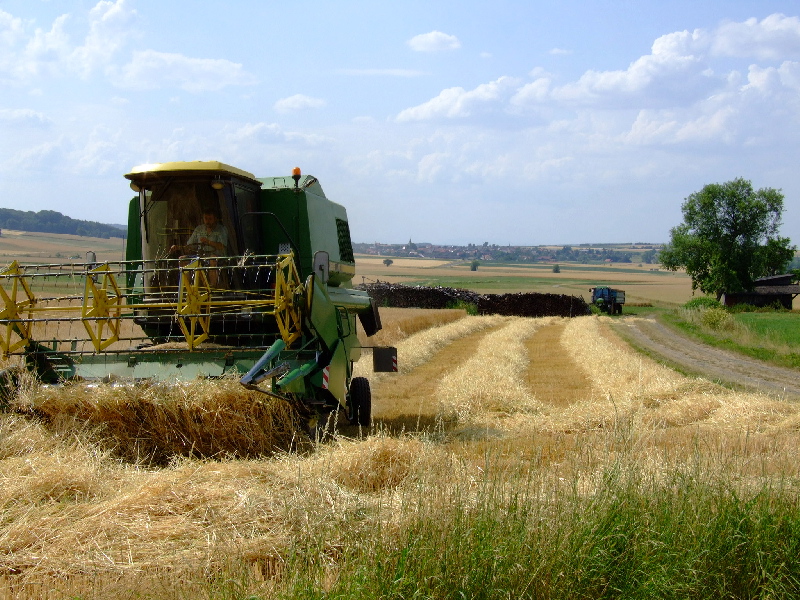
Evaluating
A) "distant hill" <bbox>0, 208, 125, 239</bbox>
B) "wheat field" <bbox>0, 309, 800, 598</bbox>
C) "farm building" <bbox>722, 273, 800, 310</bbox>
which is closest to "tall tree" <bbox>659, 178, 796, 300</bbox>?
"farm building" <bbox>722, 273, 800, 310</bbox>

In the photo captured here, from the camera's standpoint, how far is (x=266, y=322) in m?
9.27

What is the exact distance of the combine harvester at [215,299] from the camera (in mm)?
7965

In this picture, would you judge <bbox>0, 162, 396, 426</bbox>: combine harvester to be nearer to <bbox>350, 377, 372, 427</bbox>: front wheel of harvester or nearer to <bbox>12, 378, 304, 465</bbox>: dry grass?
<bbox>350, 377, 372, 427</bbox>: front wheel of harvester

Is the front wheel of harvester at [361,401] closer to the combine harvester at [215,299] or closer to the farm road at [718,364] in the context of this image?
the combine harvester at [215,299]

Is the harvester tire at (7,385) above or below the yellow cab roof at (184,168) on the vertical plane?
below

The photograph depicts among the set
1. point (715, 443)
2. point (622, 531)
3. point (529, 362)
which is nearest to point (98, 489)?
point (622, 531)

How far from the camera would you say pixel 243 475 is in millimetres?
6000

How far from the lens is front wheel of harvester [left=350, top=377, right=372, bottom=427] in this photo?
397 inches

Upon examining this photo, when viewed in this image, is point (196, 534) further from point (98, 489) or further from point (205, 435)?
point (205, 435)

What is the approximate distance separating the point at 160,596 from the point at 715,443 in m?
4.69

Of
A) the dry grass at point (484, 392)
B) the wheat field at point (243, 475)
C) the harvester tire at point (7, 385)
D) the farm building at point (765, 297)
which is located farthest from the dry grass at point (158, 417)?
the farm building at point (765, 297)

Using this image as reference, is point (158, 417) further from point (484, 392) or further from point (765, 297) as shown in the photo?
point (765, 297)

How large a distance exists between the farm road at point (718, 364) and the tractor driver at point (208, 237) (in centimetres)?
819

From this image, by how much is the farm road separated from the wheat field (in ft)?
17.6
